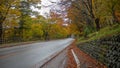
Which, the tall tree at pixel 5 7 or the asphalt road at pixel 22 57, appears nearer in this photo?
the asphalt road at pixel 22 57

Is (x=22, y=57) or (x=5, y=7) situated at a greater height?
(x=5, y=7)

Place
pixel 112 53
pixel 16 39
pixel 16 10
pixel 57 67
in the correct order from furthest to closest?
pixel 16 39
pixel 16 10
pixel 57 67
pixel 112 53

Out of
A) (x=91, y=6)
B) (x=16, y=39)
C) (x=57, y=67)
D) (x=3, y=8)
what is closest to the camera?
(x=57, y=67)

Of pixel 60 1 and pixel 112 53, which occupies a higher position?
pixel 60 1

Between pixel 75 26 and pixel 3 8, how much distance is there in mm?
14979

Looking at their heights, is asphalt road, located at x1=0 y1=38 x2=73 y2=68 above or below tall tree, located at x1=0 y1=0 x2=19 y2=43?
below

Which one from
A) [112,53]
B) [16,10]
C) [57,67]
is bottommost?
[57,67]

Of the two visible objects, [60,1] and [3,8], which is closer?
[60,1]

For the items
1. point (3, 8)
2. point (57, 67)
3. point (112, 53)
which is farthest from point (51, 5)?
point (3, 8)

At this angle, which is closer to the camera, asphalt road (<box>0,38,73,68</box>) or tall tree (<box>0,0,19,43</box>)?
asphalt road (<box>0,38,73,68</box>)

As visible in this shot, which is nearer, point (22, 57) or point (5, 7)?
point (22, 57)

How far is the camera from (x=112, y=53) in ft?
26.4

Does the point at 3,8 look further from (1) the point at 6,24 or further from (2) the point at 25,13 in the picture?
(2) the point at 25,13

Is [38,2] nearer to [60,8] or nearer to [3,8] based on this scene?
[3,8]
